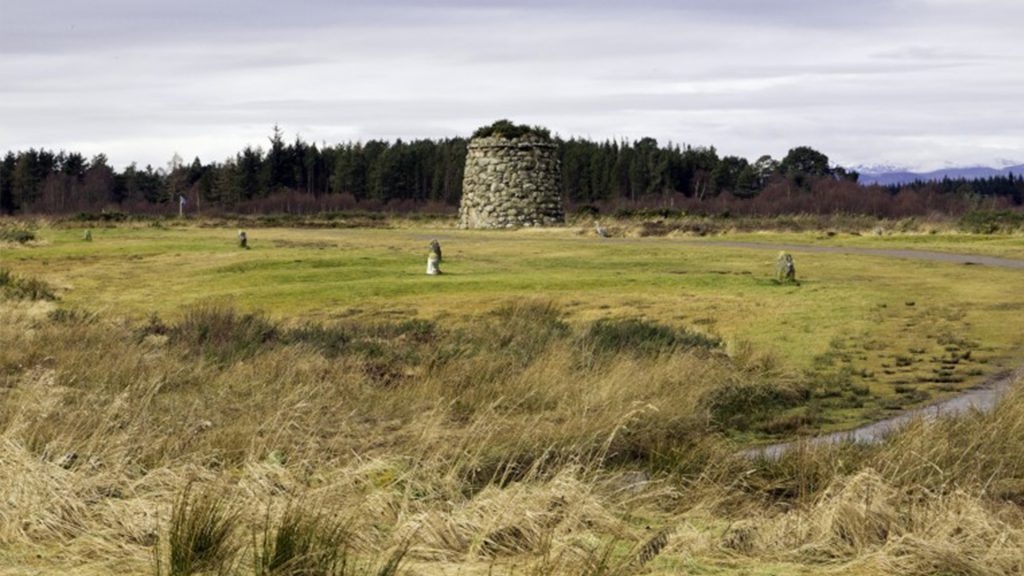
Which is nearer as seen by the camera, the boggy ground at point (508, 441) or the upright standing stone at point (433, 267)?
the boggy ground at point (508, 441)

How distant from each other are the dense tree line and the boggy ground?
102963 mm

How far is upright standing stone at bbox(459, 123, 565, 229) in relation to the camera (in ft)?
246

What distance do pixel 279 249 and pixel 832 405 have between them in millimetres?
34834

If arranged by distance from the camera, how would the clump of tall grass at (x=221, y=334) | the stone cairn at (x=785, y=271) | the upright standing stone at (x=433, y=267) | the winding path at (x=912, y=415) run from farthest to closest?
the upright standing stone at (x=433, y=267)
the stone cairn at (x=785, y=271)
the clump of tall grass at (x=221, y=334)
the winding path at (x=912, y=415)

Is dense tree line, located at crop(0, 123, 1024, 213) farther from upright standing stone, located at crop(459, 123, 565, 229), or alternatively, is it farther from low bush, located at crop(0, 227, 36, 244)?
low bush, located at crop(0, 227, 36, 244)

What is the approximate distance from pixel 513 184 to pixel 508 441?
2499 inches

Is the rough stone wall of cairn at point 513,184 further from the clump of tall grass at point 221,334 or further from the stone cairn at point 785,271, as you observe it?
the clump of tall grass at point 221,334

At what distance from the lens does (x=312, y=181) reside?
14450cm

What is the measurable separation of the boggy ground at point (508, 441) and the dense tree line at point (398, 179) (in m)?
103

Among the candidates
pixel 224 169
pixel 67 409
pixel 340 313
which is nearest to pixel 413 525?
pixel 67 409

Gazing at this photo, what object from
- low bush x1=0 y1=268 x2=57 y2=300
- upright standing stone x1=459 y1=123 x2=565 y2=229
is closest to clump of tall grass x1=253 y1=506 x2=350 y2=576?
low bush x1=0 y1=268 x2=57 y2=300

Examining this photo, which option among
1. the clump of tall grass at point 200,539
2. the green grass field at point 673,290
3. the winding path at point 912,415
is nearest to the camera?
the clump of tall grass at point 200,539

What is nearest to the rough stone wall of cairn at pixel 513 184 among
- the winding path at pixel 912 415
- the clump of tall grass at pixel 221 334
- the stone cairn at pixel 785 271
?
the stone cairn at pixel 785 271

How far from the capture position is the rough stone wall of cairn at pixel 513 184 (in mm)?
75062
